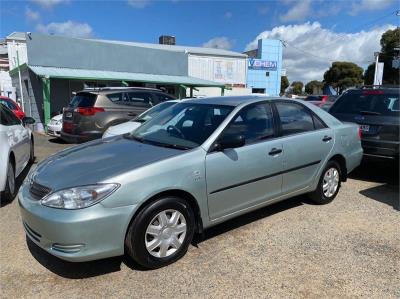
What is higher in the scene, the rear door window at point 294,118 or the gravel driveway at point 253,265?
the rear door window at point 294,118

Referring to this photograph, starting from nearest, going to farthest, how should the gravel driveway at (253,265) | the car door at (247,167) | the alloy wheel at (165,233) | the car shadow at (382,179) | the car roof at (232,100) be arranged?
the gravel driveway at (253,265)
the alloy wheel at (165,233)
the car door at (247,167)
the car roof at (232,100)
the car shadow at (382,179)

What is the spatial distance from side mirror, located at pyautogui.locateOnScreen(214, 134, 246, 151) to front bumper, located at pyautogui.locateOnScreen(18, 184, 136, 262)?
1128 mm

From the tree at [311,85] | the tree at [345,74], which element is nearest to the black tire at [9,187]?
the tree at [345,74]

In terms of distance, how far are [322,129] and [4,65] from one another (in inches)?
1624

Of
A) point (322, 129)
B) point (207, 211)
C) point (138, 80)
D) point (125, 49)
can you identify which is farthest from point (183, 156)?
point (125, 49)

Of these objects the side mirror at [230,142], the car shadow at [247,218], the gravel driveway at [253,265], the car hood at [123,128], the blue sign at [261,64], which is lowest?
the gravel driveway at [253,265]

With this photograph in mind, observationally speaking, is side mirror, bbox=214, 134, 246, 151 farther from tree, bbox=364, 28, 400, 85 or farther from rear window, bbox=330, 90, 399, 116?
tree, bbox=364, 28, 400, 85

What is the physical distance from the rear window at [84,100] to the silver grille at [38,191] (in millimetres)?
5897

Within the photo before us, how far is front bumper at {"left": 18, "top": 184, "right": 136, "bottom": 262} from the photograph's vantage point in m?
2.92

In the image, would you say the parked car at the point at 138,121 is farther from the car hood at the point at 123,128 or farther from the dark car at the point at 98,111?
the dark car at the point at 98,111

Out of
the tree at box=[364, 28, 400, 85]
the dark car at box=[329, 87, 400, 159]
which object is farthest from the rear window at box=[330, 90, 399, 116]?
the tree at box=[364, 28, 400, 85]

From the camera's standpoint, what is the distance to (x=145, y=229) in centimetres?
319

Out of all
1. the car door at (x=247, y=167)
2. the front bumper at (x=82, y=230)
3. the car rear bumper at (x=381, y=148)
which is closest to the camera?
the front bumper at (x=82, y=230)

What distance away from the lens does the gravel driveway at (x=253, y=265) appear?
3.06 m
